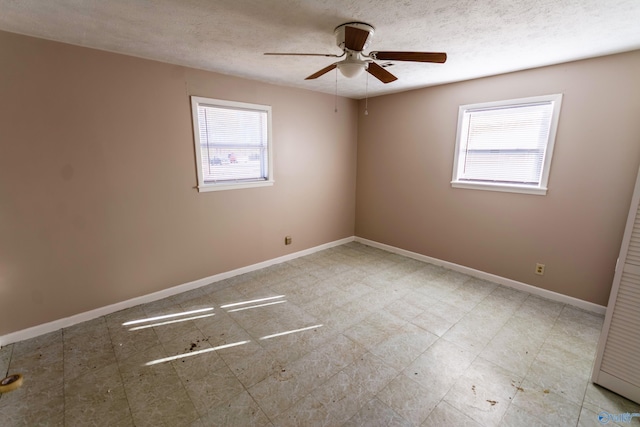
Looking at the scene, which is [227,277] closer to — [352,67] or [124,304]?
[124,304]

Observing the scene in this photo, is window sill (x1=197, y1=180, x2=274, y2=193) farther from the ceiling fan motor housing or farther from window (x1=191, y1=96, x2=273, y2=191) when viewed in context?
the ceiling fan motor housing

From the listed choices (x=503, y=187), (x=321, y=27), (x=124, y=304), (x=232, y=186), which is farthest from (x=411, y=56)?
(x=124, y=304)

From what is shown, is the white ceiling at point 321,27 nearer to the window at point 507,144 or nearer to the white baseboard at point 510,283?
the window at point 507,144

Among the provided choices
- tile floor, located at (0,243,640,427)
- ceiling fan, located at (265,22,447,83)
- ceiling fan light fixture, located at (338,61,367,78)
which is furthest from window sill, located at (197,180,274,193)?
ceiling fan light fixture, located at (338,61,367,78)

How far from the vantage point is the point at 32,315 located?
238cm

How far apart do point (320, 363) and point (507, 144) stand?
3.14m

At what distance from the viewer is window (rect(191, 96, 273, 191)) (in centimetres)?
312

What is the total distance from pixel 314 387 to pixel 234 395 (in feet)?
1.74

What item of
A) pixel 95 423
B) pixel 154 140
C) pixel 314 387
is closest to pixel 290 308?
pixel 314 387

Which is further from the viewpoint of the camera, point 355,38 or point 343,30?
point 343,30

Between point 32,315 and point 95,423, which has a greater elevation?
point 32,315

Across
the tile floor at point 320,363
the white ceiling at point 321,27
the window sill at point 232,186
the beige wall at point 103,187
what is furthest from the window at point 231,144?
the tile floor at point 320,363

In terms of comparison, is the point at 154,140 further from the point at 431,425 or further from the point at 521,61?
the point at 521,61

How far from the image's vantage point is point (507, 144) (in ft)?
10.6
